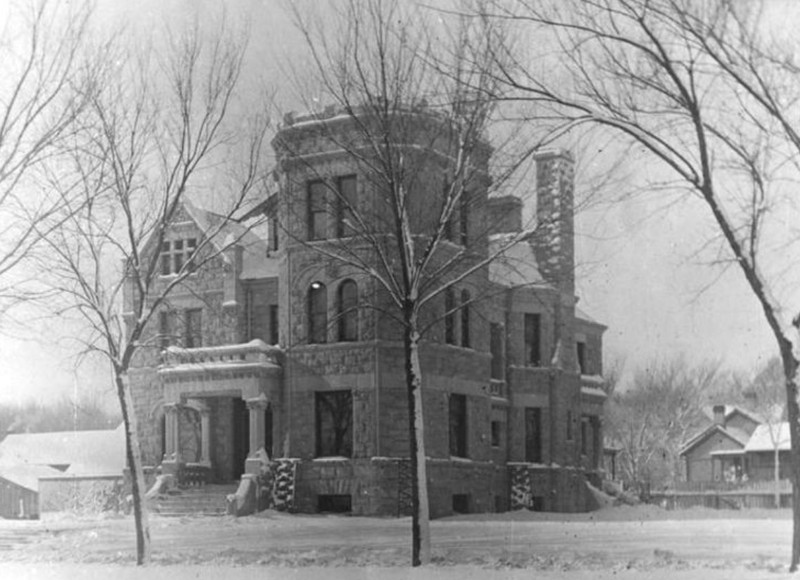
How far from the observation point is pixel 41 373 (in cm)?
1549

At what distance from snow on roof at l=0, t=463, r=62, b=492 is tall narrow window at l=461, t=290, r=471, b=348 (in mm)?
5624

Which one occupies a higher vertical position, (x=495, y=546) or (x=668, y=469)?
(x=668, y=469)

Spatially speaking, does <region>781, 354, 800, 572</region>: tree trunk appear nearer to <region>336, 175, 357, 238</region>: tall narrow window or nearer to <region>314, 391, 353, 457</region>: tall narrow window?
<region>336, 175, 357, 238</region>: tall narrow window

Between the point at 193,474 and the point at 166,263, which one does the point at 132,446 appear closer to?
the point at 193,474

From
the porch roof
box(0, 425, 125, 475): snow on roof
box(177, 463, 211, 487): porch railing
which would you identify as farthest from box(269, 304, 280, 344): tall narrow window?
the porch roof

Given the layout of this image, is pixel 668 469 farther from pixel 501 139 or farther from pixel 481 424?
pixel 501 139

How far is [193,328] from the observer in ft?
50.8

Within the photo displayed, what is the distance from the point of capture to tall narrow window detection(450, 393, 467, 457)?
45.4ft

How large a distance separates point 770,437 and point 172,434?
7518 mm

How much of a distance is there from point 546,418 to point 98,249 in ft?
19.6

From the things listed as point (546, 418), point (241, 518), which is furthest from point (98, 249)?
point (546, 418)

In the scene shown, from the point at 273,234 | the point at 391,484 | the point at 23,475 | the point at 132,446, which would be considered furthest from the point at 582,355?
the point at 23,475

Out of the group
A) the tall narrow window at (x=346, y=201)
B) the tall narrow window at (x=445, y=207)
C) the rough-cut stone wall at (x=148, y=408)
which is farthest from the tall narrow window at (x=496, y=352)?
the rough-cut stone wall at (x=148, y=408)

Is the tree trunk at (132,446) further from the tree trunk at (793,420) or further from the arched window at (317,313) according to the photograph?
the tree trunk at (793,420)
